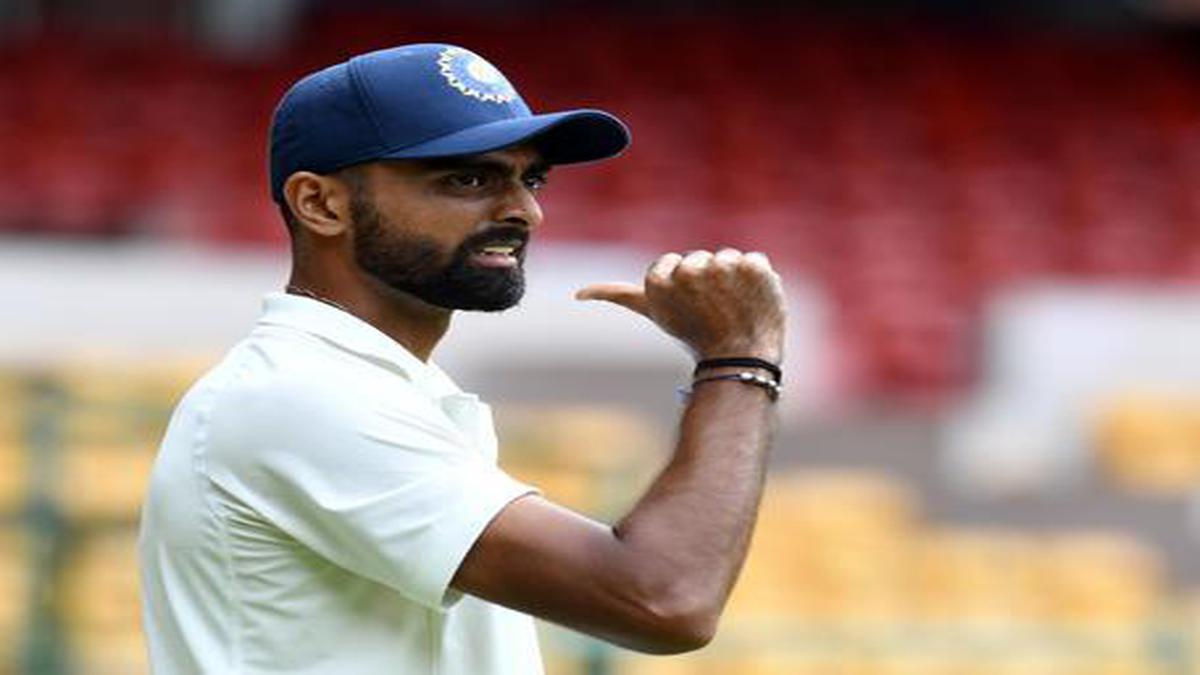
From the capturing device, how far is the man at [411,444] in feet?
9.29

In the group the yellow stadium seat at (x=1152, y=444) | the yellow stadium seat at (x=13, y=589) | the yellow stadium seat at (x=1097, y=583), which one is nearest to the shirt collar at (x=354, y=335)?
the yellow stadium seat at (x=13, y=589)

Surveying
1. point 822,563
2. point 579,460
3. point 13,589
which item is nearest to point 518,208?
point 13,589

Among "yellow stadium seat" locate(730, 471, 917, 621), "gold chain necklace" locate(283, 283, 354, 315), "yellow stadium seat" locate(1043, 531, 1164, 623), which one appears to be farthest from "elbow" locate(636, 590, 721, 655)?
"yellow stadium seat" locate(1043, 531, 1164, 623)

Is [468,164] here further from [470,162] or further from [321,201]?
[321,201]

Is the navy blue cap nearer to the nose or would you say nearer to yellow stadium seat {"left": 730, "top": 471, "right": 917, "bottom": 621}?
the nose

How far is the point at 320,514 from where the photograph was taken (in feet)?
9.48

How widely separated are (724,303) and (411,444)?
36 centimetres

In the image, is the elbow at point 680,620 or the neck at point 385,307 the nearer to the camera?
the elbow at point 680,620

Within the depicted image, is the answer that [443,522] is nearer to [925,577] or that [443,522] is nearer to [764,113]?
[925,577]

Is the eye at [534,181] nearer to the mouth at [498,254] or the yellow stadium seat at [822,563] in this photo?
the mouth at [498,254]

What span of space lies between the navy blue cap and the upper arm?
0.40 meters

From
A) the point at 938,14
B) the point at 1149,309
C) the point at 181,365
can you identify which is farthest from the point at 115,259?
the point at 938,14

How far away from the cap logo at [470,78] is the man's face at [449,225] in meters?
0.06

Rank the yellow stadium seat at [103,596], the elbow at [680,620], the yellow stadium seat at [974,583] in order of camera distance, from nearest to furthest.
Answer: the elbow at [680,620]
the yellow stadium seat at [103,596]
the yellow stadium seat at [974,583]
